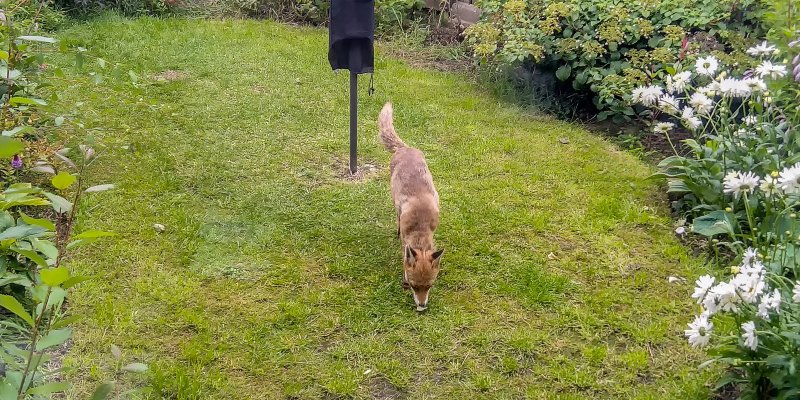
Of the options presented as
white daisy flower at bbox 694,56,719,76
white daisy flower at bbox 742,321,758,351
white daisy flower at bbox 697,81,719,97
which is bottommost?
white daisy flower at bbox 742,321,758,351

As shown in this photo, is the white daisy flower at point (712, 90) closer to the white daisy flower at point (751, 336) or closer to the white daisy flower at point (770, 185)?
the white daisy flower at point (770, 185)

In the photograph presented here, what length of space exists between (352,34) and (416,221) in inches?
65.1

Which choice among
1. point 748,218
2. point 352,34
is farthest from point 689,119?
point 352,34

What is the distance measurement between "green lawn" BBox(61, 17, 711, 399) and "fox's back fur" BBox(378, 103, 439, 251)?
14.8 inches

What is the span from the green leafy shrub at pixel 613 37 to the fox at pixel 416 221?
7.92 feet

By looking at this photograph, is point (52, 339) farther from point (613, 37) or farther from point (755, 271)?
point (613, 37)

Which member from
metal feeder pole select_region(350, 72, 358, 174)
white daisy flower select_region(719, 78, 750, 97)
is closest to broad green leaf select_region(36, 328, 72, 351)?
white daisy flower select_region(719, 78, 750, 97)

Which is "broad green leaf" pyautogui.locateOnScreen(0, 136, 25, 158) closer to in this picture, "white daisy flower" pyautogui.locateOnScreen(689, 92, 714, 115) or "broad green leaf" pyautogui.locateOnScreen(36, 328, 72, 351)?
"broad green leaf" pyautogui.locateOnScreen(36, 328, 72, 351)

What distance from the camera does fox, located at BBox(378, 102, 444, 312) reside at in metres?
3.75

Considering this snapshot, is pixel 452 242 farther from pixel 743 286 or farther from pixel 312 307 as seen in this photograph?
pixel 743 286

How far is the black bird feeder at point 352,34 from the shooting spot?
4.81m

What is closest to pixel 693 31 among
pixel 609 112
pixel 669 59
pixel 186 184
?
pixel 669 59

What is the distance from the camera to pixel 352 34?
15.9ft

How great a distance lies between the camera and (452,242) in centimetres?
461
